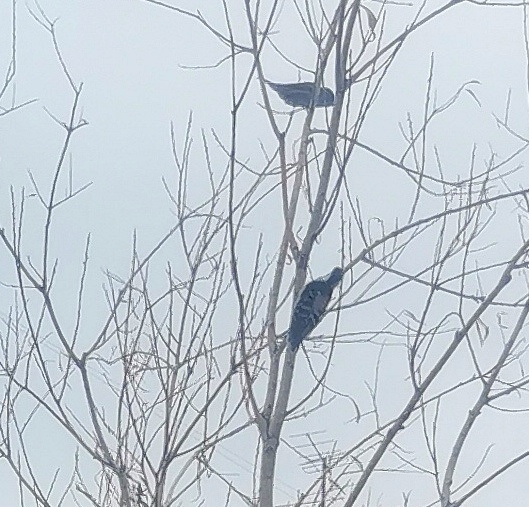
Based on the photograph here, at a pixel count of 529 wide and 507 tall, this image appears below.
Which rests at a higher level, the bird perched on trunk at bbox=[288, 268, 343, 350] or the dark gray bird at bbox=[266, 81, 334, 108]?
the dark gray bird at bbox=[266, 81, 334, 108]

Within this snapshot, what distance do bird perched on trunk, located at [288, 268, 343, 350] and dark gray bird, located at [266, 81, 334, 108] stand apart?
0.32 meters

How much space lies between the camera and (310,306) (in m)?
1.54

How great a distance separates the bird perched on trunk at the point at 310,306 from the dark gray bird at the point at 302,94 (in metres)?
0.32

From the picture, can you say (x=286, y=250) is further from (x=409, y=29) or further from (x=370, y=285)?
(x=409, y=29)

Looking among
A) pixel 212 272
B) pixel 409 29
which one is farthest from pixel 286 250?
pixel 409 29

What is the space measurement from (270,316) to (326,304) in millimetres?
108

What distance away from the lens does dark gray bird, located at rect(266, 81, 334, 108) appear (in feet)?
5.23

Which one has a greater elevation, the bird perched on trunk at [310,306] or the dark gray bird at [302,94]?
the dark gray bird at [302,94]

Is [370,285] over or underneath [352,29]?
underneath

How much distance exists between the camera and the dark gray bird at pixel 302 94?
1594 mm

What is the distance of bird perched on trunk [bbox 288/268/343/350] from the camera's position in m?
1.51

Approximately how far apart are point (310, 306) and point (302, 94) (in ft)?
1.41

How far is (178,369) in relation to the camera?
1641 millimetres

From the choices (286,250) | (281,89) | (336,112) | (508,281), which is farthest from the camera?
(281,89)
